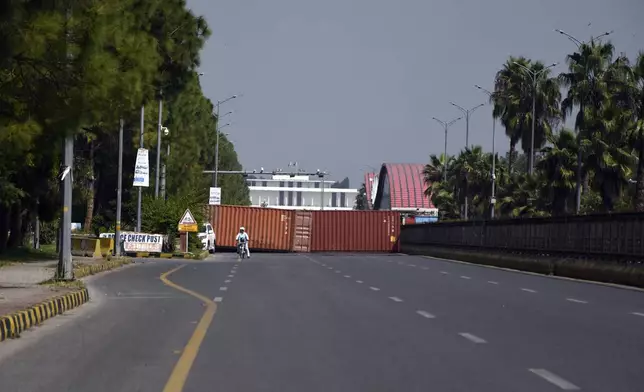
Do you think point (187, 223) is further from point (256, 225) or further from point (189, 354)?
point (189, 354)

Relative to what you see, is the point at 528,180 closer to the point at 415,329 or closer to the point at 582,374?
the point at 415,329

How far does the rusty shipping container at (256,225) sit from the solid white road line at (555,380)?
55.4 metres

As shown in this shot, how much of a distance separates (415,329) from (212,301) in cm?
671

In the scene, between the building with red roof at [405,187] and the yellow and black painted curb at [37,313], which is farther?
the building with red roof at [405,187]

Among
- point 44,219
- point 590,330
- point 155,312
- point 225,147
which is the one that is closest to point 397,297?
point 155,312

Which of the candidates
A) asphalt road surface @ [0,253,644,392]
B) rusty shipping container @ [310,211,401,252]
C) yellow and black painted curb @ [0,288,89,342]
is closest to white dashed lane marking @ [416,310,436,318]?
asphalt road surface @ [0,253,644,392]

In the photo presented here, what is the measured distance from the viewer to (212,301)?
20.5 meters

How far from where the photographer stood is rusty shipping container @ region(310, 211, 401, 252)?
227ft

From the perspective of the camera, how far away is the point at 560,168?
53281 mm

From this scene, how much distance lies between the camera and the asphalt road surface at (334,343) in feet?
32.2

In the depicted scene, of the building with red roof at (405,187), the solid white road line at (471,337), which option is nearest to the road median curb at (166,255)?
the solid white road line at (471,337)

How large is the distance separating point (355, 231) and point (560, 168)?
1985 cm

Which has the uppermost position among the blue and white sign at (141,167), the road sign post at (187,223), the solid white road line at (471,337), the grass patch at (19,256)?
the blue and white sign at (141,167)

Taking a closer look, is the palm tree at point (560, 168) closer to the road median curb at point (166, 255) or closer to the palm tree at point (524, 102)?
the palm tree at point (524, 102)
